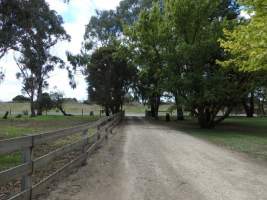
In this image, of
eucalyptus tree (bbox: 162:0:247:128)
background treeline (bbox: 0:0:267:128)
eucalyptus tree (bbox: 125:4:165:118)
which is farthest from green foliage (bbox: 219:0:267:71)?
eucalyptus tree (bbox: 125:4:165:118)

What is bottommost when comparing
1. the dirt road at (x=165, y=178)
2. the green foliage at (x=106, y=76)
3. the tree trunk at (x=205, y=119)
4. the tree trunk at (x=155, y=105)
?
the dirt road at (x=165, y=178)

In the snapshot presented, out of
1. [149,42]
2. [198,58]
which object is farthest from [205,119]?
[149,42]

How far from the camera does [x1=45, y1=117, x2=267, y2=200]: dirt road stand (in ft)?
25.0

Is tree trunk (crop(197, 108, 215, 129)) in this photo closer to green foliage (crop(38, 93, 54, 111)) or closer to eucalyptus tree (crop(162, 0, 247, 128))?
eucalyptus tree (crop(162, 0, 247, 128))

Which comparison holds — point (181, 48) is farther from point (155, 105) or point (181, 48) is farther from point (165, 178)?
point (155, 105)

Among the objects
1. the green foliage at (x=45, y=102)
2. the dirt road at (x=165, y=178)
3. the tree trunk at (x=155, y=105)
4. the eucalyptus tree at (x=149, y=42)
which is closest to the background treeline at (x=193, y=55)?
the eucalyptus tree at (x=149, y=42)

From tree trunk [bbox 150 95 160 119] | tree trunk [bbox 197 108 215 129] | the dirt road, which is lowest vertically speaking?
the dirt road

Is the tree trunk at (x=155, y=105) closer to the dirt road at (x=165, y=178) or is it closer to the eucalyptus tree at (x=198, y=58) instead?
the eucalyptus tree at (x=198, y=58)

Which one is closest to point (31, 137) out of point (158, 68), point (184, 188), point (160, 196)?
point (160, 196)

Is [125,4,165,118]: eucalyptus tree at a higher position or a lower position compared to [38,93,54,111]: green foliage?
higher

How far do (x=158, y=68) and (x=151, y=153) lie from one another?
1986 centimetres

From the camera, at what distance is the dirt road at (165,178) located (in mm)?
7629

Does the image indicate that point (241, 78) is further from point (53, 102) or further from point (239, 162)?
point (53, 102)

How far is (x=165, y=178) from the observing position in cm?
929
